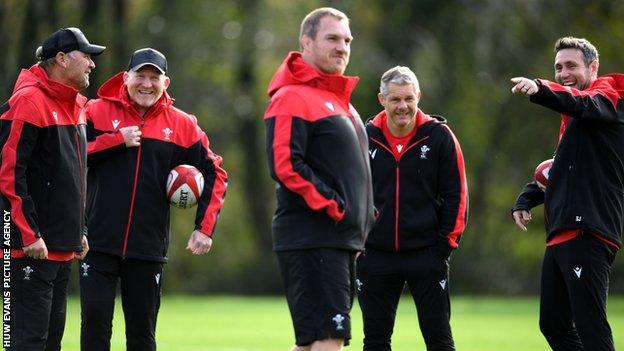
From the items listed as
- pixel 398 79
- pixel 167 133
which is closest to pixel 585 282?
pixel 398 79

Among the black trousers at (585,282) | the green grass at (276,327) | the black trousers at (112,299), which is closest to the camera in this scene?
the black trousers at (585,282)

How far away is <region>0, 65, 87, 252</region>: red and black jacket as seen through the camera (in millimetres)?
7852

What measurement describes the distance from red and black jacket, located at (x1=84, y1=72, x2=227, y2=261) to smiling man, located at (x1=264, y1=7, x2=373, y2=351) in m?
1.56

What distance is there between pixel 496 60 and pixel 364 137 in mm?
24597

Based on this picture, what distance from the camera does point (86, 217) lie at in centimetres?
884

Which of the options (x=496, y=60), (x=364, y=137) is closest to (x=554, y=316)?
(x=364, y=137)

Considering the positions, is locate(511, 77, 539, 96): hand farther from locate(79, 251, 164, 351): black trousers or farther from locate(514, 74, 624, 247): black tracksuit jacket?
locate(79, 251, 164, 351): black trousers

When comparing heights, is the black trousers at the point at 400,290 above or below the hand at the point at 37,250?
below

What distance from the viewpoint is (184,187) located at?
8.78 m

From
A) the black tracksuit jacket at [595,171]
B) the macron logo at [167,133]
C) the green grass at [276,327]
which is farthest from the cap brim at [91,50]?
the green grass at [276,327]

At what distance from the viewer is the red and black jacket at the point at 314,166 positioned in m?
7.27

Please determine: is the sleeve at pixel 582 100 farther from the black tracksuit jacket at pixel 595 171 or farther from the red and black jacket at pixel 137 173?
the red and black jacket at pixel 137 173

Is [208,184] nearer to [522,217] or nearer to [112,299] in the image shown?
[112,299]

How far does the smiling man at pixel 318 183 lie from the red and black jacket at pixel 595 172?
5.16 ft
